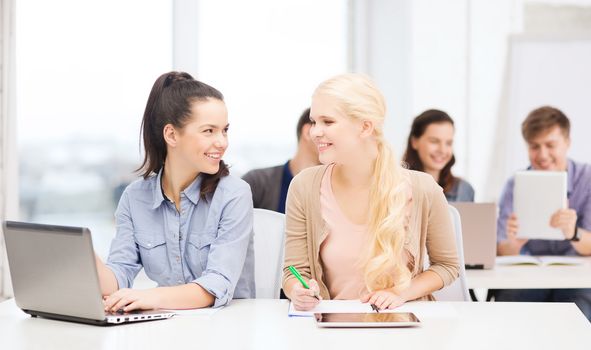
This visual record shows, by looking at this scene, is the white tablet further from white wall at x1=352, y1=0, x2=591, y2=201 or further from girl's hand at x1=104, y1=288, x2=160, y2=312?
white wall at x1=352, y1=0, x2=591, y2=201

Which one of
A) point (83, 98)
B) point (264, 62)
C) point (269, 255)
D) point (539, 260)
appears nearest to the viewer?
point (269, 255)

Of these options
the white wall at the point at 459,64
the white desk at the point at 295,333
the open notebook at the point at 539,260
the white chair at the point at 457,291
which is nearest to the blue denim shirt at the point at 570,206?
the open notebook at the point at 539,260

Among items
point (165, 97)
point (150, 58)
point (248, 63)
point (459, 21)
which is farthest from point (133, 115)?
point (165, 97)

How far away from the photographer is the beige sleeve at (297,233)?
7.52 feet

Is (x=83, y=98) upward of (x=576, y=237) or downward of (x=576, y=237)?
upward

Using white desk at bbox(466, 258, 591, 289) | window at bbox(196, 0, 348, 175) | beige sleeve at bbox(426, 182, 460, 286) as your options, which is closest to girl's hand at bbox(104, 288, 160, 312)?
beige sleeve at bbox(426, 182, 460, 286)

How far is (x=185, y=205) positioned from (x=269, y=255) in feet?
1.15

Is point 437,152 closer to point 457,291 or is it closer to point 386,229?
point 457,291

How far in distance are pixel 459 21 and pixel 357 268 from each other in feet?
13.2

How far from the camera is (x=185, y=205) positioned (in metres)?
2.29

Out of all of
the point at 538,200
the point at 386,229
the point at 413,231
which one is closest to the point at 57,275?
the point at 386,229

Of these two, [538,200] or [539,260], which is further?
[539,260]

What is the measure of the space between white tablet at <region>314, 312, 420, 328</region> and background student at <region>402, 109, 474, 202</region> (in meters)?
1.92

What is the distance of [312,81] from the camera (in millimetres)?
6086
